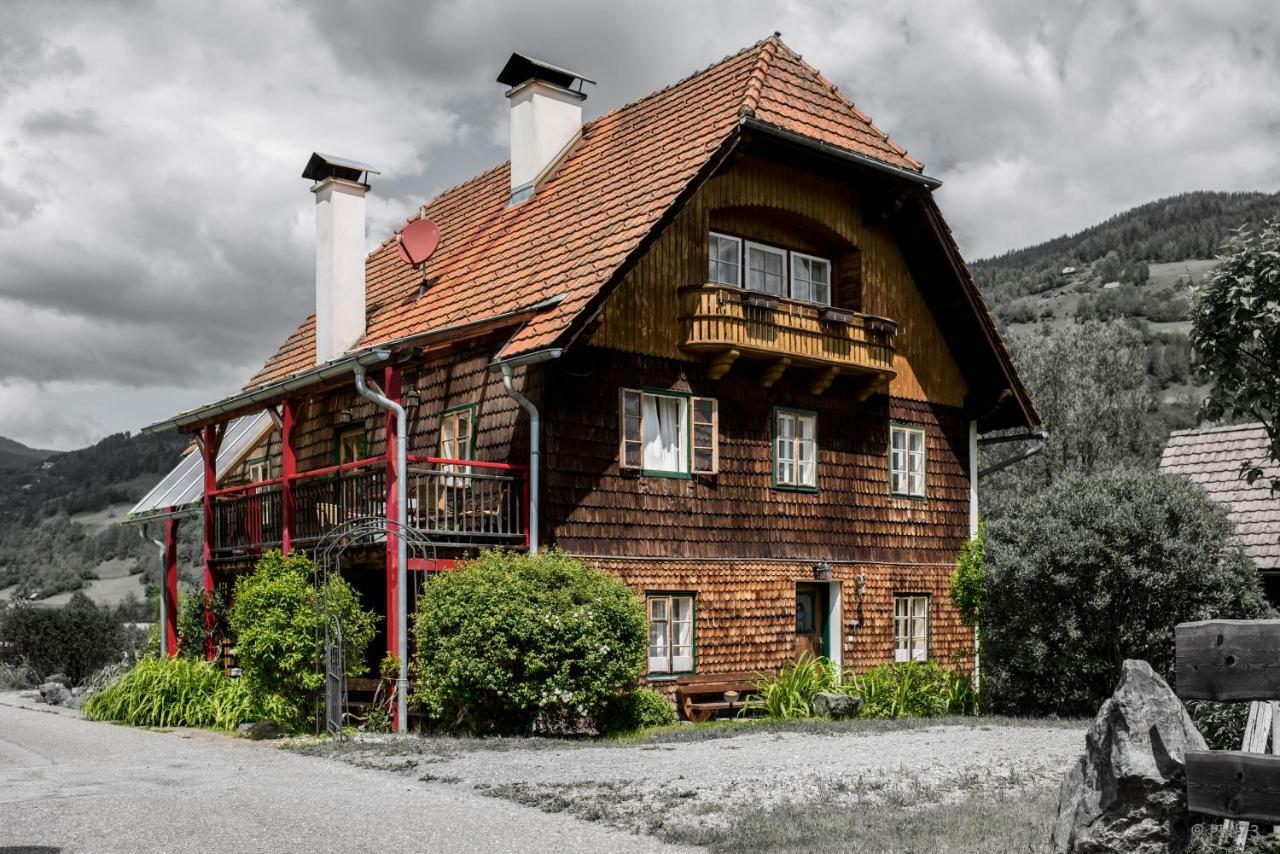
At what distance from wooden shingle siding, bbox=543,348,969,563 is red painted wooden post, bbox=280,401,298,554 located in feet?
12.9

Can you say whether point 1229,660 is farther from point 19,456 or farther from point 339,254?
point 19,456

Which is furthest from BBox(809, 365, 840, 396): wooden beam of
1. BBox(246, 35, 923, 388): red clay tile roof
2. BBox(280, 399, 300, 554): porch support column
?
BBox(280, 399, 300, 554): porch support column

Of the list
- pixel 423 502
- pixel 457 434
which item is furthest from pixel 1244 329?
pixel 423 502

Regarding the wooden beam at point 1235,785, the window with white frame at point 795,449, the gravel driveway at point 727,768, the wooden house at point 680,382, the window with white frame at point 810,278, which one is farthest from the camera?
the window with white frame at point 810,278

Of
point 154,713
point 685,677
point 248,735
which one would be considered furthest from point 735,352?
point 154,713

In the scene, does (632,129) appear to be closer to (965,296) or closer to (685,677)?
(965,296)

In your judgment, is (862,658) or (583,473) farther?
(862,658)

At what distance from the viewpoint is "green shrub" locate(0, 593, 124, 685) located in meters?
30.2

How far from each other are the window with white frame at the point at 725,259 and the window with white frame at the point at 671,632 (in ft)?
16.5

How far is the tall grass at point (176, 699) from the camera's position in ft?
60.2

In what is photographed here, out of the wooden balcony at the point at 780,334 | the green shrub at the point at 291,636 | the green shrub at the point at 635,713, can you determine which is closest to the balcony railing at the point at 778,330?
the wooden balcony at the point at 780,334

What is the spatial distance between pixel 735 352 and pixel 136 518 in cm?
1277

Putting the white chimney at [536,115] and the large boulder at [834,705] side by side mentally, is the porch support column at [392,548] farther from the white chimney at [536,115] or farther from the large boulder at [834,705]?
the white chimney at [536,115]

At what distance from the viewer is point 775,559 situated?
69.3ft
